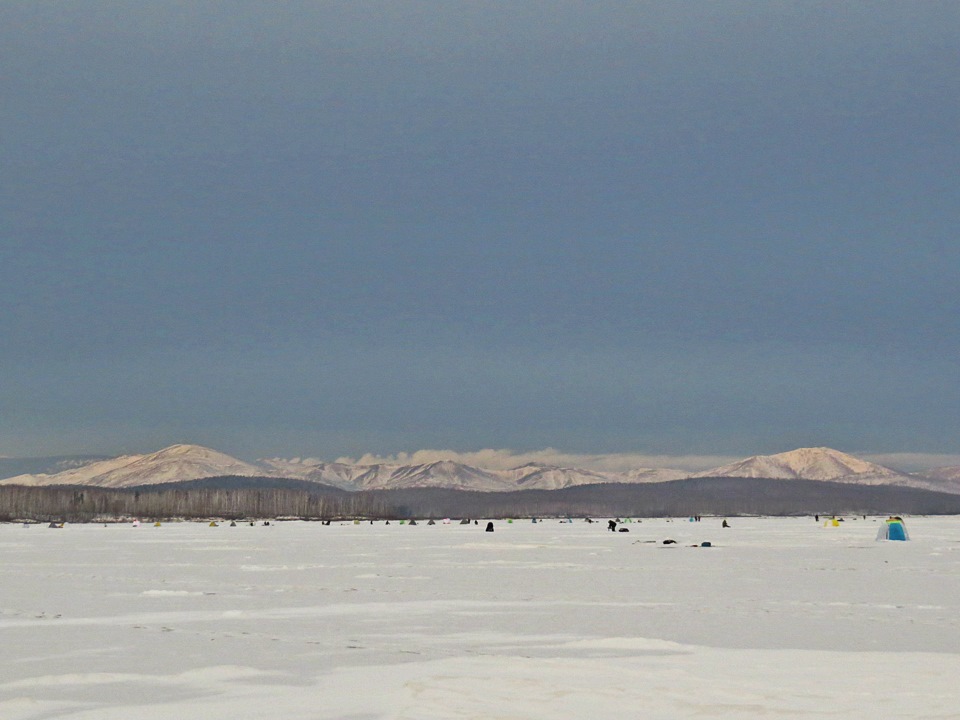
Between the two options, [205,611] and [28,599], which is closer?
[205,611]

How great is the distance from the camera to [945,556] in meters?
53.2

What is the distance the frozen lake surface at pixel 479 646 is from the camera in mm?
13703

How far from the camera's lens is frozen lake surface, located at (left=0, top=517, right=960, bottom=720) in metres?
13.7

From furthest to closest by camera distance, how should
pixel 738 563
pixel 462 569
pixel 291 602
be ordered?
pixel 738 563 < pixel 462 569 < pixel 291 602

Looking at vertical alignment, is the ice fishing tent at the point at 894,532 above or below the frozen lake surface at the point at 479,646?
above

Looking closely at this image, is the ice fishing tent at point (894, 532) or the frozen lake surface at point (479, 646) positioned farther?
the ice fishing tent at point (894, 532)

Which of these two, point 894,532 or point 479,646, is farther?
point 894,532

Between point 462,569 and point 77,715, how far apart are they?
2989 cm

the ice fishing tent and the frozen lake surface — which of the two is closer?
the frozen lake surface

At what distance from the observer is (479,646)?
19.2 m

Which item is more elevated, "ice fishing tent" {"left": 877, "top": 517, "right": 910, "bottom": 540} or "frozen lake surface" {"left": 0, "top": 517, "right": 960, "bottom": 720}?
"ice fishing tent" {"left": 877, "top": 517, "right": 910, "bottom": 540}

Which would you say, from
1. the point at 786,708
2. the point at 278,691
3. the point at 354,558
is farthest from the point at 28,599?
the point at 354,558

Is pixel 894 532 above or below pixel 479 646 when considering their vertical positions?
above

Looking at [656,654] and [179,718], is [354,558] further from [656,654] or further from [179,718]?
[179,718]
